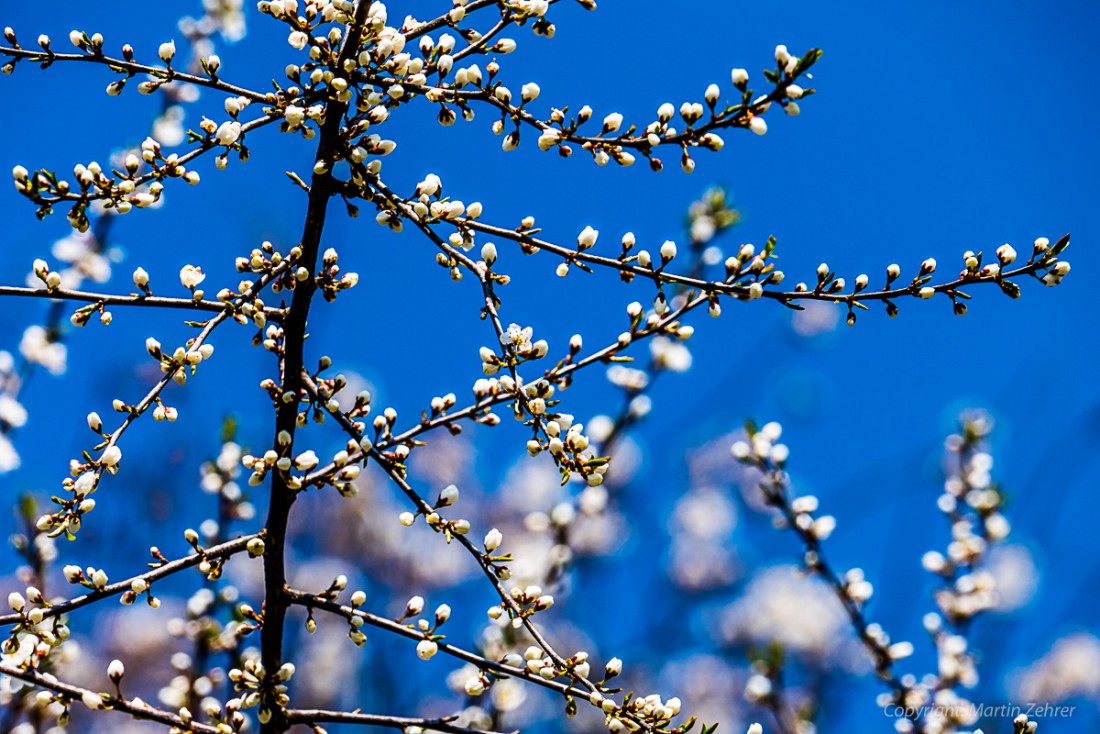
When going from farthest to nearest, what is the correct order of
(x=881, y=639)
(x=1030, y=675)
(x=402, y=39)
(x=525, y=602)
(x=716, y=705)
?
(x=1030, y=675) < (x=716, y=705) < (x=881, y=639) < (x=525, y=602) < (x=402, y=39)

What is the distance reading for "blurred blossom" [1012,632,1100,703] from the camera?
9.27 m

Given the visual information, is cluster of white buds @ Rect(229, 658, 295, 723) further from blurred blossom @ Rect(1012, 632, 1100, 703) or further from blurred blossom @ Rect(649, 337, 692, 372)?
blurred blossom @ Rect(1012, 632, 1100, 703)

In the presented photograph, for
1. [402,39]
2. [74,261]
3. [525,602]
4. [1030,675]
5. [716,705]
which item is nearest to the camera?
[402,39]

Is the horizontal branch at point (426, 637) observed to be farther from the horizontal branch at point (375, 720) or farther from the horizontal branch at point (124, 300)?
the horizontal branch at point (124, 300)

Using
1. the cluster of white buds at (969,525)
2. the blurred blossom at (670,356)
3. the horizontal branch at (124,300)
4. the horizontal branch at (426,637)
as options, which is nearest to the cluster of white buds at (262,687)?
the horizontal branch at (426,637)

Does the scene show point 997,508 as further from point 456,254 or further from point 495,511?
point 495,511

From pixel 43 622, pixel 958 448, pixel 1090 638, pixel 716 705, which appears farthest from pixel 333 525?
pixel 1090 638

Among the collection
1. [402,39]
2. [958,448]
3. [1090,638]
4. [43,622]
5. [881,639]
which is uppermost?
[1090,638]

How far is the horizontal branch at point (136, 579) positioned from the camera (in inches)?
77.3

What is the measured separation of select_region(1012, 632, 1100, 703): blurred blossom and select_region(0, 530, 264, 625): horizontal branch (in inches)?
371

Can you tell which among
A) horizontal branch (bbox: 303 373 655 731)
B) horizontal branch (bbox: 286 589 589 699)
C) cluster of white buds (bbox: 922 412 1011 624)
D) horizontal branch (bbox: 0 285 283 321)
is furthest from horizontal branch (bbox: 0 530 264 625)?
cluster of white buds (bbox: 922 412 1011 624)

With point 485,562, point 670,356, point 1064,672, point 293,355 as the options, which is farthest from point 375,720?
point 1064,672

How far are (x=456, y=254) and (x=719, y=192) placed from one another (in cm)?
212

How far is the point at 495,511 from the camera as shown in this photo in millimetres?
10031
